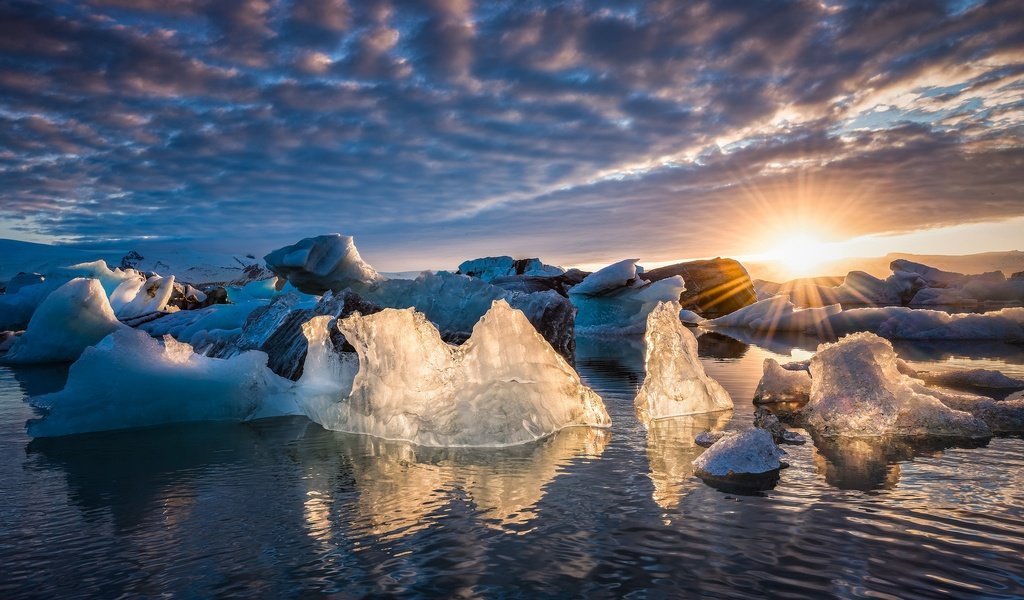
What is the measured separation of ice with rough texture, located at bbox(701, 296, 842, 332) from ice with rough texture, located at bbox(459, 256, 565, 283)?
9.87 metres

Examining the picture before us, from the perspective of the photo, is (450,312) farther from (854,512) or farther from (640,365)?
(854,512)

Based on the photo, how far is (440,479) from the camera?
14.1ft

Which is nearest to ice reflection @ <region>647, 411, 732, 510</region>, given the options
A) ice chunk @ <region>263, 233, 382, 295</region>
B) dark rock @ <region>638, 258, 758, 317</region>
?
ice chunk @ <region>263, 233, 382, 295</region>

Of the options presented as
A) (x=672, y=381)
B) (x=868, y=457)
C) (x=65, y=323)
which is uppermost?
(x=65, y=323)

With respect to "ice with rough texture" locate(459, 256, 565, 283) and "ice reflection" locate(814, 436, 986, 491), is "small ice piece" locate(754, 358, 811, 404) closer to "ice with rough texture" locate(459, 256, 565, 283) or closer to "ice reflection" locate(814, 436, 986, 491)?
"ice reflection" locate(814, 436, 986, 491)

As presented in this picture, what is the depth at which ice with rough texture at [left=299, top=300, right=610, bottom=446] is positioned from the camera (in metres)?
5.66

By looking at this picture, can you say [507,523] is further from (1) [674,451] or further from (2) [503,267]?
(2) [503,267]

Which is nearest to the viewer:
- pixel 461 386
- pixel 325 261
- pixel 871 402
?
pixel 871 402

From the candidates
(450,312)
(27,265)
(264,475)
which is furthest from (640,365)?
(27,265)

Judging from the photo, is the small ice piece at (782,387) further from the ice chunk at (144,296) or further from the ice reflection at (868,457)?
the ice chunk at (144,296)

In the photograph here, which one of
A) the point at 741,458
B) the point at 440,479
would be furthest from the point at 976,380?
the point at 440,479

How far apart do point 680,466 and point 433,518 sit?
189 cm

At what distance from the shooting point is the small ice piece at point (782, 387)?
24.0ft

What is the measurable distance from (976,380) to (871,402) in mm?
3775
